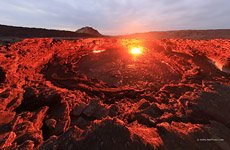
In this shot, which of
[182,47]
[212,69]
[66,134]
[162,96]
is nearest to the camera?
[66,134]

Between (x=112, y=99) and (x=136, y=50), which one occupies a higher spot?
(x=136, y=50)

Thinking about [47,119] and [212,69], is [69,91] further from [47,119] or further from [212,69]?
[212,69]

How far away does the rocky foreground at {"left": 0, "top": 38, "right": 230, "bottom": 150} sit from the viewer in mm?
3686

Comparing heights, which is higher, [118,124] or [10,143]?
[118,124]

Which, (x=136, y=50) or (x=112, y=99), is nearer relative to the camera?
(x=112, y=99)

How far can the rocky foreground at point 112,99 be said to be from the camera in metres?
3.69

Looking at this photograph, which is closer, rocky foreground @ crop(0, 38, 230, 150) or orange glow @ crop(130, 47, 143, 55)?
rocky foreground @ crop(0, 38, 230, 150)

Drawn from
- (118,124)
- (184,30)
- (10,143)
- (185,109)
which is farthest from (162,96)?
(184,30)

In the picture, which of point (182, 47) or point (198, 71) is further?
point (182, 47)

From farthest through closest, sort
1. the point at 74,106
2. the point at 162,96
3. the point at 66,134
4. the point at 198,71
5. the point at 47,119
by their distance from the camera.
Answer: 1. the point at 198,71
2. the point at 162,96
3. the point at 74,106
4. the point at 47,119
5. the point at 66,134

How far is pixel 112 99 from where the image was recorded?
5.78m

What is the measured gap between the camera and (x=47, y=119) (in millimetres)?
4684

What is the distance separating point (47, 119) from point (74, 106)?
1.86ft

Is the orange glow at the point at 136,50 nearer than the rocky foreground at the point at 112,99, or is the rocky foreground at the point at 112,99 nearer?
the rocky foreground at the point at 112,99
